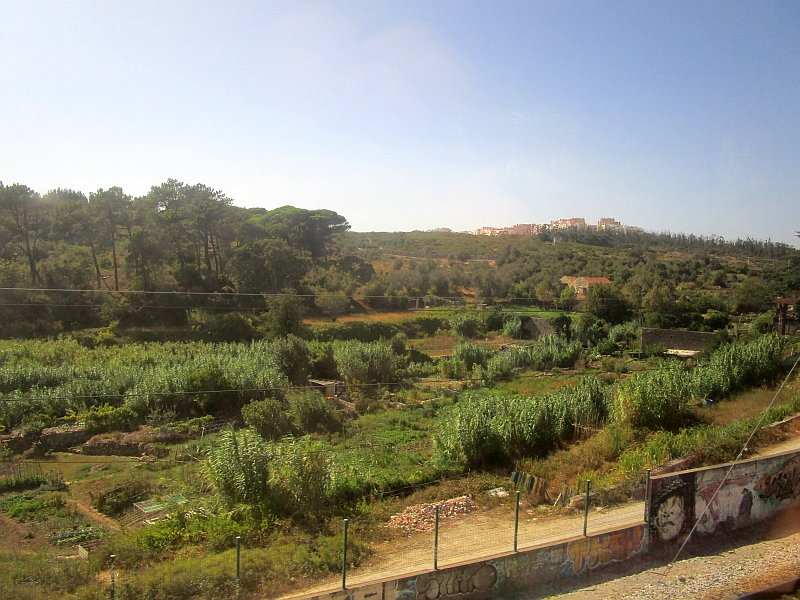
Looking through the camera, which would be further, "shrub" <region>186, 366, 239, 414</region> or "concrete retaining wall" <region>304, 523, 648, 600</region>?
"shrub" <region>186, 366, 239, 414</region>

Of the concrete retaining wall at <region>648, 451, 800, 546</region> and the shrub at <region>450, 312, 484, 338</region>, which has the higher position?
the concrete retaining wall at <region>648, 451, 800, 546</region>

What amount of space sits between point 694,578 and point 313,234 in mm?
44971

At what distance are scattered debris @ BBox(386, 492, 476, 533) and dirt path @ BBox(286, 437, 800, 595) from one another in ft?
0.68

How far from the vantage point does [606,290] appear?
131 ft

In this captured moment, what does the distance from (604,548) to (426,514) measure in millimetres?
3007

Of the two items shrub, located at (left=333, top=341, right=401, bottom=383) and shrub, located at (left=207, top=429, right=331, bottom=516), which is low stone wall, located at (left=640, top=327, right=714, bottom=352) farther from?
shrub, located at (left=207, top=429, right=331, bottom=516)

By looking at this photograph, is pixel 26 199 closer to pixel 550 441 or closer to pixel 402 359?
pixel 402 359

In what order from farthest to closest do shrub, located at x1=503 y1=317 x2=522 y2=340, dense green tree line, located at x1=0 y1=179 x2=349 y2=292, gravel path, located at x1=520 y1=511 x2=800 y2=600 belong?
shrub, located at x1=503 y1=317 x2=522 y2=340 → dense green tree line, located at x1=0 y1=179 x2=349 y2=292 → gravel path, located at x1=520 y1=511 x2=800 y2=600

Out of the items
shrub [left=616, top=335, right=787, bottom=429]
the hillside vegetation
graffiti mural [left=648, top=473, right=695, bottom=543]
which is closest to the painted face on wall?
graffiti mural [left=648, top=473, right=695, bottom=543]

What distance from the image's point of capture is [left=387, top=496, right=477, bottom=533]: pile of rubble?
8578 millimetres

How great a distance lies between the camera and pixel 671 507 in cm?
752

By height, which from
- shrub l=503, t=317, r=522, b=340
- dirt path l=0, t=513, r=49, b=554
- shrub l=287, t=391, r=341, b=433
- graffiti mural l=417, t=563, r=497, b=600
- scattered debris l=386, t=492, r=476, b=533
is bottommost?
shrub l=503, t=317, r=522, b=340

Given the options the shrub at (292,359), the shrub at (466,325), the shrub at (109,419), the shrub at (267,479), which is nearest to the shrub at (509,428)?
the shrub at (267,479)

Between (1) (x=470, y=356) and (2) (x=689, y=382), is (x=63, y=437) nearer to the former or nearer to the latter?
(2) (x=689, y=382)
